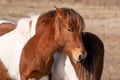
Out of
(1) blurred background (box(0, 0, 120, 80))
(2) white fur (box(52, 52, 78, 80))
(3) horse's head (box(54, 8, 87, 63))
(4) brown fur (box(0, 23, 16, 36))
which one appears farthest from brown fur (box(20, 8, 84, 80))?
(1) blurred background (box(0, 0, 120, 80))

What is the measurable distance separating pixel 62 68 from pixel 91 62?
47 centimetres

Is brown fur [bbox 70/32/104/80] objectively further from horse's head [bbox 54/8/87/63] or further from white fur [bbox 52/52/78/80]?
horse's head [bbox 54/8/87/63]

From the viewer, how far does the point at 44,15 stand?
6.91 metres

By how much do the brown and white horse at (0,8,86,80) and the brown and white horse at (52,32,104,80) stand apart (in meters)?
0.19

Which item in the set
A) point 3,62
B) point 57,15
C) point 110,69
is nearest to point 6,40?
point 3,62

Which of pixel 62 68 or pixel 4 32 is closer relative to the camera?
pixel 62 68

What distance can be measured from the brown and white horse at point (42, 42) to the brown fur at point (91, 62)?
344 mm

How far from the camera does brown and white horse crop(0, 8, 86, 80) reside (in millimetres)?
6180

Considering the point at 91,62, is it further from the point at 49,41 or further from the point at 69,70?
the point at 49,41

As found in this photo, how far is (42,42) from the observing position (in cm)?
667

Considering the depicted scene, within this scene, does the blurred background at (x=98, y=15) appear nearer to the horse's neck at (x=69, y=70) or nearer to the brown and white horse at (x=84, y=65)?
the brown and white horse at (x=84, y=65)

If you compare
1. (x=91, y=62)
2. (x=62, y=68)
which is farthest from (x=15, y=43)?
(x=91, y=62)

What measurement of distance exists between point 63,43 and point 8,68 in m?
1.58

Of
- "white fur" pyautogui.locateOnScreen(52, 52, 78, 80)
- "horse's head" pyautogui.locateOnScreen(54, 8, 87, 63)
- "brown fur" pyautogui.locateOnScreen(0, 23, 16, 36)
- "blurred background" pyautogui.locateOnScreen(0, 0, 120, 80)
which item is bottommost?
"blurred background" pyautogui.locateOnScreen(0, 0, 120, 80)
